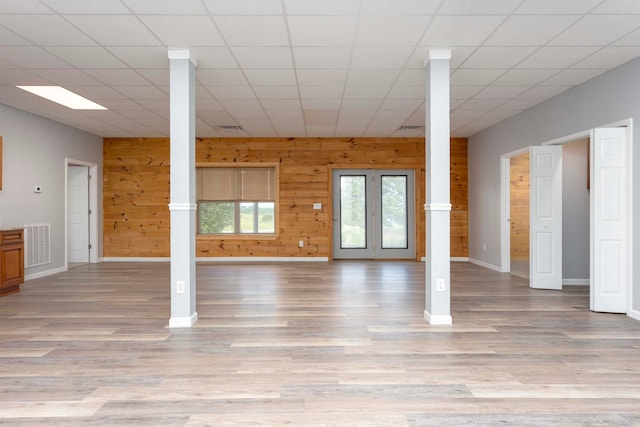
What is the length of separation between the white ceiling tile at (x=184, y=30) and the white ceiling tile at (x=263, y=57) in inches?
11.6

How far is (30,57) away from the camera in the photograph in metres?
4.51

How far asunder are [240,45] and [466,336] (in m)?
3.42

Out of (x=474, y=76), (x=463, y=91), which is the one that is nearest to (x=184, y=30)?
(x=474, y=76)

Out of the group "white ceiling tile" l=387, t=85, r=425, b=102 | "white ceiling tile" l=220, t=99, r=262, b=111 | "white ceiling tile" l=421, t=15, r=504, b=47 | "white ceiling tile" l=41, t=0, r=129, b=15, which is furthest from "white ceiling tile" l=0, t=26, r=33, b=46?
"white ceiling tile" l=387, t=85, r=425, b=102

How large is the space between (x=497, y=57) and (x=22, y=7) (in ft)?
14.1

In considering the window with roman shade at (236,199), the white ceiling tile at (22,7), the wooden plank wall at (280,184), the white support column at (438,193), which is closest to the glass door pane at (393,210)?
the wooden plank wall at (280,184)

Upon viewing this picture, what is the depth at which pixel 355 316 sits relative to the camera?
15.2 feet

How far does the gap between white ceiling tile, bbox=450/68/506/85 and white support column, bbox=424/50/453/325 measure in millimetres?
716

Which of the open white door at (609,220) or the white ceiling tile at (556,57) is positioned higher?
the white ceiling tile at (556,57)

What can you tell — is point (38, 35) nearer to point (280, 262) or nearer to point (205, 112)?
point (205, 112)

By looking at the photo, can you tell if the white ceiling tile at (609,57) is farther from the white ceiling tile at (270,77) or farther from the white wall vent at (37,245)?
the white wall vent at (37,245)

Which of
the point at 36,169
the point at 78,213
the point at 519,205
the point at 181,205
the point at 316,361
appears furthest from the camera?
the point at 519,205

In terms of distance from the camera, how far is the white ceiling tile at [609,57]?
4281mm

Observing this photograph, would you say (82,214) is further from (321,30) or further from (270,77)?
(321,30)
